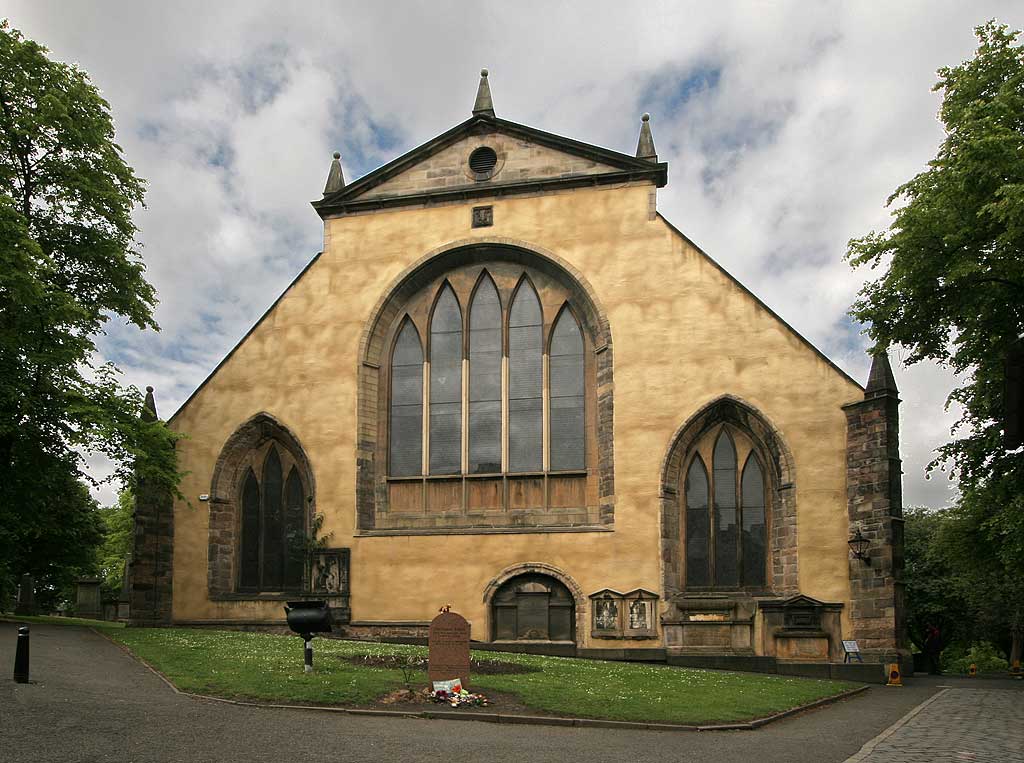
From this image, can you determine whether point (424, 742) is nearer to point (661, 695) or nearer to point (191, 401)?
point (661, 695)

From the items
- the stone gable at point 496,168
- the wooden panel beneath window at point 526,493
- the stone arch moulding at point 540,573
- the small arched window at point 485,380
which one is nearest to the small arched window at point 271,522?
the small arched window at point 485,380

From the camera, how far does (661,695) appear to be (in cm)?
1623

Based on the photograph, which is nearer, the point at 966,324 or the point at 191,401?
the point at 966,324

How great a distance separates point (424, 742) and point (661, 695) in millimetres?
5722

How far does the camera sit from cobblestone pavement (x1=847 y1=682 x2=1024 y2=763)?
1152cm

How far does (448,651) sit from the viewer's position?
15.1 m

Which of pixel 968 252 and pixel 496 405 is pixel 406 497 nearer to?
pixel 496 405

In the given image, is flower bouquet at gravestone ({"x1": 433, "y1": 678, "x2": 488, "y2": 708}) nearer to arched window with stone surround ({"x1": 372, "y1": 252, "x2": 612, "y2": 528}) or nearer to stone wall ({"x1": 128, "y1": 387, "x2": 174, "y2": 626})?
arched window with stone surround ({"x1": 372, "y1": 252, "x2": 612, "y2": 528})

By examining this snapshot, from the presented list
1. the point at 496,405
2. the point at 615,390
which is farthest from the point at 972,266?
the point at 496,405

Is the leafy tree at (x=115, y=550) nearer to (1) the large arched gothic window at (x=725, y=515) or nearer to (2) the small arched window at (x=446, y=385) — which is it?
(2) the small arched window at (x=446, y=385)

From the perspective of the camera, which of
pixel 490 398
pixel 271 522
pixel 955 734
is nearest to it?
pixel 955 734

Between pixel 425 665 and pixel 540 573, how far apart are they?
785cm

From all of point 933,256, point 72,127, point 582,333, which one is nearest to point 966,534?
point 933,256

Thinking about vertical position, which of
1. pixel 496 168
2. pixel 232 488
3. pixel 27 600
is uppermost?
pixel 496 168
